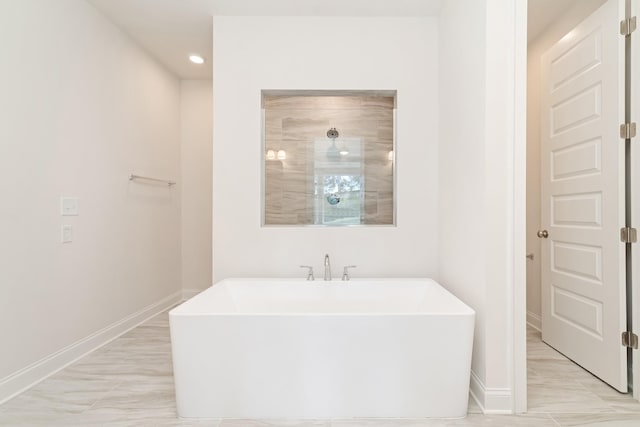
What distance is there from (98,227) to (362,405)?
2.28 meters

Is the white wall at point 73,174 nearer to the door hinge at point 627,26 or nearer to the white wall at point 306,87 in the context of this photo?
the white wall at point 306,87

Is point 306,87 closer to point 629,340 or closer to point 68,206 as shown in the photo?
point 68,206

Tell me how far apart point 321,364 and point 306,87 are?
197 centimetres

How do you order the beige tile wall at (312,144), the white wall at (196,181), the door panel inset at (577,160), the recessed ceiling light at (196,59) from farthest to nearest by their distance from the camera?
the white wall at (196,181)
the recessed ceiling light at (196,59)
the beige tile wall at (312,144)
the door panel inset at (577,160)

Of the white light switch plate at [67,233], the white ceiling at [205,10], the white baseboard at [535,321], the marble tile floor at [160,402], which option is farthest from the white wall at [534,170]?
the white light switch plate at [67,233]

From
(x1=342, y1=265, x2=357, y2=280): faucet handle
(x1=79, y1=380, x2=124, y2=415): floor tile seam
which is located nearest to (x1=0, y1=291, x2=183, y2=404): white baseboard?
(x1=79, y1=380, x2=124, y2=415): floor tile seam

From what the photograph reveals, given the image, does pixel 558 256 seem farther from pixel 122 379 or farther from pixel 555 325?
pixel 122 379

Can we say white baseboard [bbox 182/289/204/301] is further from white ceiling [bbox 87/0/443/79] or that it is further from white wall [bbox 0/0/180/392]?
white ceiling [bbox 87/0/443/79]

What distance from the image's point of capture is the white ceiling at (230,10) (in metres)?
2.44

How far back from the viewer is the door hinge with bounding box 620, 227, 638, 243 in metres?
1.86

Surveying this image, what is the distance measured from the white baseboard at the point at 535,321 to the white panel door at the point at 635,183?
3.40ft

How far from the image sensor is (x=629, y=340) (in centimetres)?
190

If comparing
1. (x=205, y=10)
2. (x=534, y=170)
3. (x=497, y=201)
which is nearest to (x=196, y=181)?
(x=205, y=10)

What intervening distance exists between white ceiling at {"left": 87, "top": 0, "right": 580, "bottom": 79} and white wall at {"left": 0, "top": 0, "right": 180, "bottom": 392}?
0.22m
